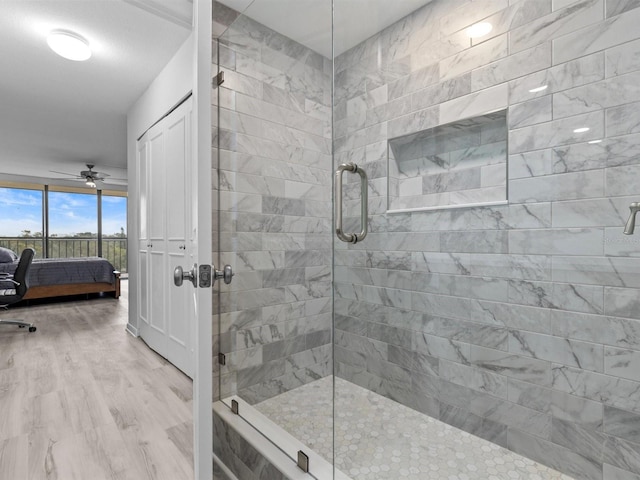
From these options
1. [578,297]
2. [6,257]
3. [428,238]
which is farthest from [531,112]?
[6,257]

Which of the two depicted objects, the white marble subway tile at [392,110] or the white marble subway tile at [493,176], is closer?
the white marble subway tile at [493,176]

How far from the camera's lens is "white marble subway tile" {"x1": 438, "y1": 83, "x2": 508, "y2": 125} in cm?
151

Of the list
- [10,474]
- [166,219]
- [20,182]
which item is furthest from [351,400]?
[20,182]

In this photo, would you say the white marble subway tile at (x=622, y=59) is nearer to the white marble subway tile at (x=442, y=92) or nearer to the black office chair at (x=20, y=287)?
the white marble subway tile at (x=442, y=92)

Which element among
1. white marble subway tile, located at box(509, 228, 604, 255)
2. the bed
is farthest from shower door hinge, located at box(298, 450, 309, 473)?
the bed

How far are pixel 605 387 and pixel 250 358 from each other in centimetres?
145

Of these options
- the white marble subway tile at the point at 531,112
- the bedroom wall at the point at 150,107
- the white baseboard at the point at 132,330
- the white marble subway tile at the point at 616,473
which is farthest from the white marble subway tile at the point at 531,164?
the white baseboard at the point at 132,330

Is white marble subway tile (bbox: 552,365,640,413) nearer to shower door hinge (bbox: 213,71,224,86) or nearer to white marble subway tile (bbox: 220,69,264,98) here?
white marble subway tile (bbox: 220,69,264,98)

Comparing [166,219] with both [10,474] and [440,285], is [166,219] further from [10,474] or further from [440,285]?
[440,285]

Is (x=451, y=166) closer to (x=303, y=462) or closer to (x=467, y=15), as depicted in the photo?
(x=467, y=15)

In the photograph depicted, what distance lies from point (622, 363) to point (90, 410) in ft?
8.63

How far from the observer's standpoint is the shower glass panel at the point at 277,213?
5.21 feet

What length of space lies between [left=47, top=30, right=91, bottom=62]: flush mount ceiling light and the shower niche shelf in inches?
97.9

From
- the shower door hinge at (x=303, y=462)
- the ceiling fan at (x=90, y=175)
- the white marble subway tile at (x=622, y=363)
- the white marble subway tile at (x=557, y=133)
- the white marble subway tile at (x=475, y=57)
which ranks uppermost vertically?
the ceiling fan at (x=90, y=175)
